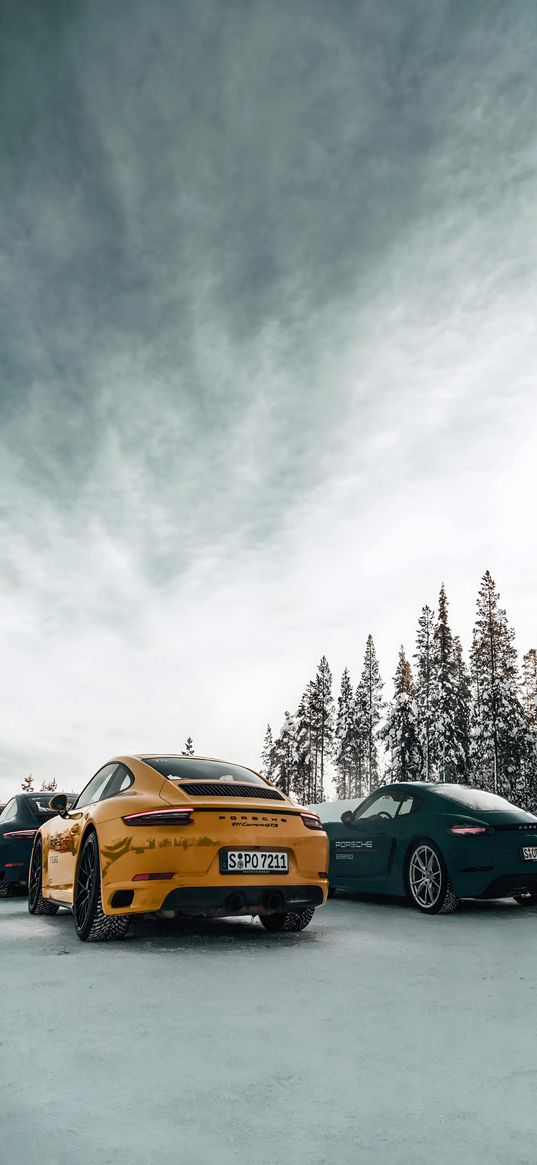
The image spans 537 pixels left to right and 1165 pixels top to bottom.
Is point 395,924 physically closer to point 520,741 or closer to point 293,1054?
point 293,1054

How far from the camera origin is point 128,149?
12.9m

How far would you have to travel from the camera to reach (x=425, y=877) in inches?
294

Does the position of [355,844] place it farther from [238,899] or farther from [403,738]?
[403,738]

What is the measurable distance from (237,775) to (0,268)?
11.0 metres

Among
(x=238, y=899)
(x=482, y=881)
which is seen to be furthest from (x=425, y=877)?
(x=238, y=899)

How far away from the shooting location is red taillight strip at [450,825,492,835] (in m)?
7.23

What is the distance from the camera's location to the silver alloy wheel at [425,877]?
24.0 ft

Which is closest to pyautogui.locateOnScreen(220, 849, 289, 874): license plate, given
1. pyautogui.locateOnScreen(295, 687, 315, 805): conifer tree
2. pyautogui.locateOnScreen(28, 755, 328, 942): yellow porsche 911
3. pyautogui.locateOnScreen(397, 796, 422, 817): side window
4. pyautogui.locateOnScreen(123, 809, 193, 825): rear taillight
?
pyautogui.locateOnScreen(28, 755, 328, 942): yellow porsche 911

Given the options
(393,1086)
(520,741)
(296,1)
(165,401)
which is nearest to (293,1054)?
(393,1086)

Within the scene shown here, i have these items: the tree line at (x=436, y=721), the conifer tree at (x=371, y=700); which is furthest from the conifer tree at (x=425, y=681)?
the conifer tree at (x=371, y=700)

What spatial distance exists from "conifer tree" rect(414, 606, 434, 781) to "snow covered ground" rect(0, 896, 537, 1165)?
54456 mm

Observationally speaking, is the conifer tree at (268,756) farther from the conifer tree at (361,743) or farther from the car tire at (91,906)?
the car tire at (91,906)

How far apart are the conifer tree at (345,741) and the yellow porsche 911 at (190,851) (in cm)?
7558

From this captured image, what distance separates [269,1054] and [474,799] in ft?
17.7
